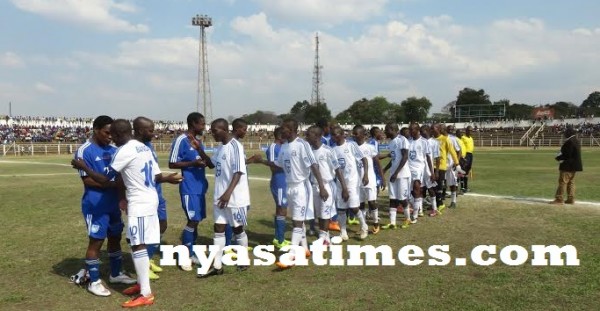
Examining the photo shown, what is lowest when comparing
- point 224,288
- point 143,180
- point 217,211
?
point 224,288

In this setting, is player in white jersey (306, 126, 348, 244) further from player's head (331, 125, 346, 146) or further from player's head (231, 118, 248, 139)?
player's head (231, 118, 248, 139)

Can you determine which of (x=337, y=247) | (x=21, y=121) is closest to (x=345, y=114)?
(x=21, y=121)

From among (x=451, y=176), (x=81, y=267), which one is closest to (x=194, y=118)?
(x=81, y=267)

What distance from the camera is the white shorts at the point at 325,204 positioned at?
7624mm

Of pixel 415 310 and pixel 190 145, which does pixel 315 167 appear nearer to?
pixel 190 145

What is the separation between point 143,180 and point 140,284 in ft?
4.06

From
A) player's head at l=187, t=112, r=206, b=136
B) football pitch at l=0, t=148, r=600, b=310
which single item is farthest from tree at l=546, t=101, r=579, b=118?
player's head at l=187, t=112, r=206, b=136

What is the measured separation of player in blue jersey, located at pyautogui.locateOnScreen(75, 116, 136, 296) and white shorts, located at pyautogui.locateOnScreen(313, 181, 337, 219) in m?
3.22

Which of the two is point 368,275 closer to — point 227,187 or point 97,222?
point 227,187

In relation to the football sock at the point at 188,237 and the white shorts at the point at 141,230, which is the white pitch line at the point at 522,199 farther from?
the white shorts at the point at 141,230

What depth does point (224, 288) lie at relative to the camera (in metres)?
5.88

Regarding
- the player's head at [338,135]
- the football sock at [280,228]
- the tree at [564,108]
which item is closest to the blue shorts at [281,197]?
the football sock at [280,228]

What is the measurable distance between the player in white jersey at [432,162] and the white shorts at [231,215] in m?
5.49

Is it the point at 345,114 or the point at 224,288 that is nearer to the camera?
Result: the point at 224,288
